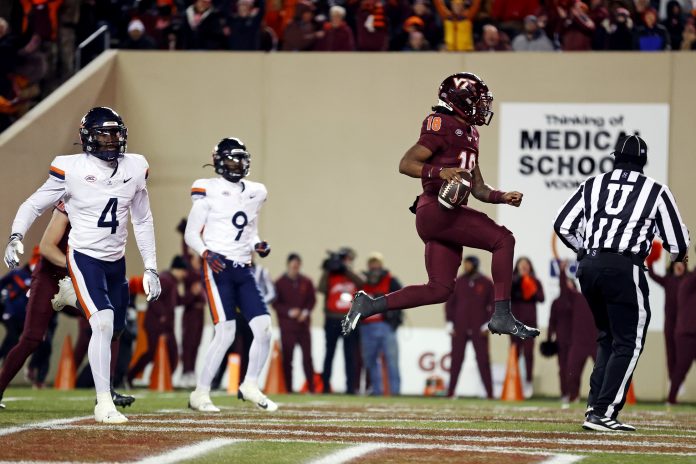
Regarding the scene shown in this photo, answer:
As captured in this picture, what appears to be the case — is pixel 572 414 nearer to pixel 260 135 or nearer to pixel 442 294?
pixel 442 294

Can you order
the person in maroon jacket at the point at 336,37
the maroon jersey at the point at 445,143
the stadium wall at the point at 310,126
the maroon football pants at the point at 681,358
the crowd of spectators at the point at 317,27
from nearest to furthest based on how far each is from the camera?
the maroon jersey at the point at 445,143
the maroon football pants at the point at 681,358
the crowd of spectators at the point at 317,27
the stadium wall at the point at 310,126
the person in maroon jacket at the point at 336,37

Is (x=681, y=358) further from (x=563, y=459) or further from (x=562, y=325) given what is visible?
(x=563, y=459)

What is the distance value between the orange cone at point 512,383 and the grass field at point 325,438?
203 inches

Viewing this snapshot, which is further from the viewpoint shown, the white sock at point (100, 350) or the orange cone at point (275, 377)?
the orange cone at point (275, 377)

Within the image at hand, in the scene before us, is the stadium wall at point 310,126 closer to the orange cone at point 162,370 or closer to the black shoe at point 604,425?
the orange cone at point 162,370

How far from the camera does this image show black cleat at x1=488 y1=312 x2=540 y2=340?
7.73m

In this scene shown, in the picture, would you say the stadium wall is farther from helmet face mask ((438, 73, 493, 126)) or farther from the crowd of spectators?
helmet face mask ((438, 73, 493, 126))

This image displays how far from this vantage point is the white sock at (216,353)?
394 inches

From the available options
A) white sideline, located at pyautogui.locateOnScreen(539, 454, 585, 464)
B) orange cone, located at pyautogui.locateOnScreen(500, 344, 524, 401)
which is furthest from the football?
orange cone, located at pyautogui.locateOnScreen(500, 344, 524, 401)

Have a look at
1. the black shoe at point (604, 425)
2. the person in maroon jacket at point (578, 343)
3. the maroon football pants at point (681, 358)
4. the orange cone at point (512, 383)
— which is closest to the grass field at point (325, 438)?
the black shoe at point (604, 425)

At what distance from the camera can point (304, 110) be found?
58.4 feet

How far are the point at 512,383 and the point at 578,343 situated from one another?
1013 mm

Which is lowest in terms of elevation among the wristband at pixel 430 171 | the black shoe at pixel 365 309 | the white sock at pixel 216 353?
the white sock at pixel 216 353

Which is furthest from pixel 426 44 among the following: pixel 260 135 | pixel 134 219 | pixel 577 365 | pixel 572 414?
pixel 134 219
